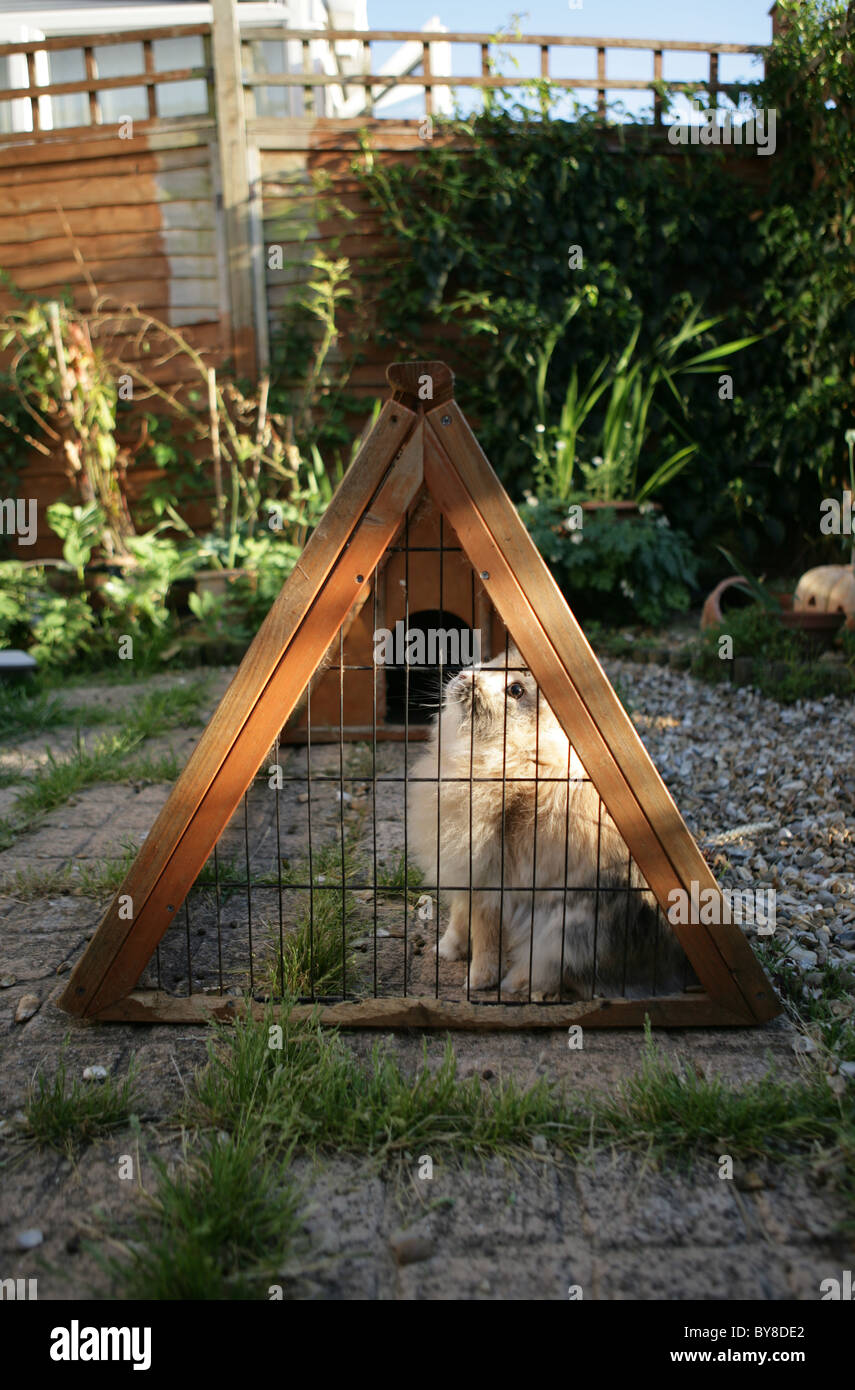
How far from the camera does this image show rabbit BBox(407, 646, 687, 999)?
2.26 metres

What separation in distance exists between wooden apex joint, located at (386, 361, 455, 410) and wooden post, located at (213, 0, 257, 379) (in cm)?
522

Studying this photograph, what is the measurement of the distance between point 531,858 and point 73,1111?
112 cm

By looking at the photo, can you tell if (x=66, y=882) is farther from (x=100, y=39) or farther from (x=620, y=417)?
(x=100, y=39)

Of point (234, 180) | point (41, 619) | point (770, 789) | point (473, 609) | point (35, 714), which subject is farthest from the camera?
point (234, 180)

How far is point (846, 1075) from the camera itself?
75.6 inches

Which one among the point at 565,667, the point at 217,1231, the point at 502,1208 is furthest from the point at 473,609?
the point at 217,1231

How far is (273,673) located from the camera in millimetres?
2053

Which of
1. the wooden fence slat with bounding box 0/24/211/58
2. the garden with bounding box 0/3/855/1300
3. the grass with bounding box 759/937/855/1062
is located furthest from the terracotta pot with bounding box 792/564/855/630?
the wooden fence slat with bounding box 0/24/211/58

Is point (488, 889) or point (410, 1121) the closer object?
point (410, 1121)

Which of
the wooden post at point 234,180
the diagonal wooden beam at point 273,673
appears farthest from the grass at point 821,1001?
the wooden post at point 234,180

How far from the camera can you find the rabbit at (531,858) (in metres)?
2.26

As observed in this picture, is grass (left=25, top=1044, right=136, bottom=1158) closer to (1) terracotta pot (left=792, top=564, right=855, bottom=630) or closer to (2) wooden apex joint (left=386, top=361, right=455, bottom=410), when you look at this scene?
(2) wooden apex joint (left=386, top=361, right=455, bottom=410)

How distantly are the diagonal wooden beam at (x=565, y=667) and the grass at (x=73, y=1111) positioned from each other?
115cm
